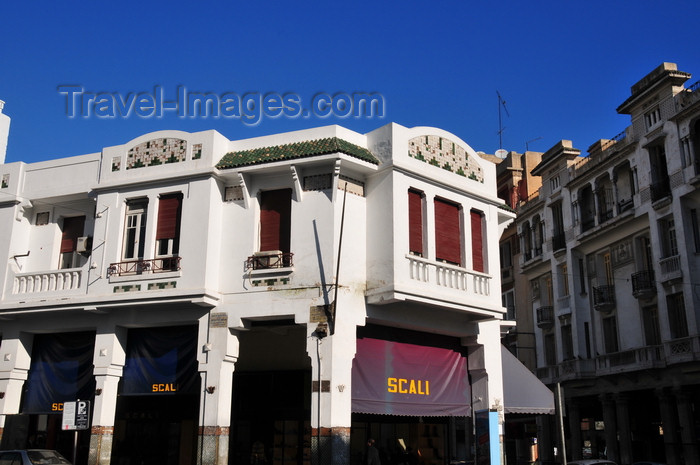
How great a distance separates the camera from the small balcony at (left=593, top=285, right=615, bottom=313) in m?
37.5

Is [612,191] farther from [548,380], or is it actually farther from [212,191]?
[212,191]

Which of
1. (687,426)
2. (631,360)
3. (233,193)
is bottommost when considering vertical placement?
(687,426)

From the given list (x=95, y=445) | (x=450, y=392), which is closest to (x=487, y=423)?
(x=450, y=392)

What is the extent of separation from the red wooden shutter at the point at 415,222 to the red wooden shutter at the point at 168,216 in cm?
678

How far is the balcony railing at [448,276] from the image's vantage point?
64.0 feet

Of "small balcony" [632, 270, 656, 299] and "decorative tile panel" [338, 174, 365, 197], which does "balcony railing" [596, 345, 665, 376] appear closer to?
"small balcony" [632, 270, 656, 299]

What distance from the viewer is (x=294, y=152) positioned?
64.8ft

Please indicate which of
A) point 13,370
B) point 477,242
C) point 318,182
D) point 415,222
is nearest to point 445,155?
point 415,222

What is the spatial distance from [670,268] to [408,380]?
1877 centimetres

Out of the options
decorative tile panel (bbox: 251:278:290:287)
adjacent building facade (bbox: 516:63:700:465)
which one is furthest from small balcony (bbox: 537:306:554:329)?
decorative tile panel (bbox: 251:278:290:287)

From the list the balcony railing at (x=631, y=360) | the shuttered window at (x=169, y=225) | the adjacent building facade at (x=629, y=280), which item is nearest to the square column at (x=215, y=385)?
the shuttered window at (x=169, y=225)

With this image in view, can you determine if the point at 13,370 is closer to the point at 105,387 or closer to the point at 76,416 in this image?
the point at 105,387

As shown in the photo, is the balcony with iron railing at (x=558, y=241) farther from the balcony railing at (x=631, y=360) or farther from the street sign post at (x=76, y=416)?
the street sign post at (x=76, y=416)

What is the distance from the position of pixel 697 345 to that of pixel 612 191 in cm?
1029
